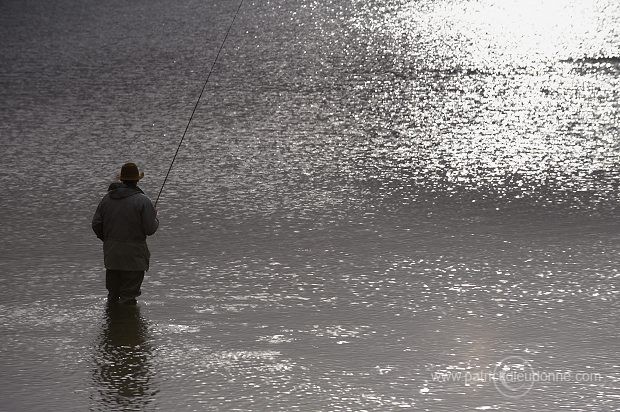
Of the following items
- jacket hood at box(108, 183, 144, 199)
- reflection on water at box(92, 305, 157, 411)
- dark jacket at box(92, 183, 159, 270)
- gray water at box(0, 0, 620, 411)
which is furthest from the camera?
jacket hood at box(108, 183, 144, 199)

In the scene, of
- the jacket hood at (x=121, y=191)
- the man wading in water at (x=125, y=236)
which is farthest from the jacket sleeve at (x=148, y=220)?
the jacket hood at (x=121, y=191)

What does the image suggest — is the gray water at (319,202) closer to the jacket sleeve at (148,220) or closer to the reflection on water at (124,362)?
the reflection on water at (124,362)

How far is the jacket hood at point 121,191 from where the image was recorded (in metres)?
8.19

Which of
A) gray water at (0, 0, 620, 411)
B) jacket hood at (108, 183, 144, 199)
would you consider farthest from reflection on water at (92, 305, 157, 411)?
jacket hood at (108, 183, 144, 199)

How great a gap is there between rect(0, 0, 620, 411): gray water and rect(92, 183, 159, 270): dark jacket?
34 cm

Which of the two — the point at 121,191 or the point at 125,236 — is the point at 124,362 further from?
the point at 121,191

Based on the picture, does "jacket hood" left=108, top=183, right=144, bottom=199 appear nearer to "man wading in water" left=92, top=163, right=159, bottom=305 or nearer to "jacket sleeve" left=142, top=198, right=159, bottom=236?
"man wading in water" left=92, top=163, right=159, bottom=305

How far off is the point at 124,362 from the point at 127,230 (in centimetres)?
148

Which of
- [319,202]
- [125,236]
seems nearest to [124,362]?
[125,236]

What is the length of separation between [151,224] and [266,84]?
862 centimetres

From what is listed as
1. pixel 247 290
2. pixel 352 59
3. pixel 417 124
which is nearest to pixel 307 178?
pixel 417 124

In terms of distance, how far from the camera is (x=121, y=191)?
820 cm

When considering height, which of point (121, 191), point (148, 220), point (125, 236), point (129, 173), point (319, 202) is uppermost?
point (319, 202)

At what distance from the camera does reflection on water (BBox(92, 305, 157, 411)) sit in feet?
20.2
